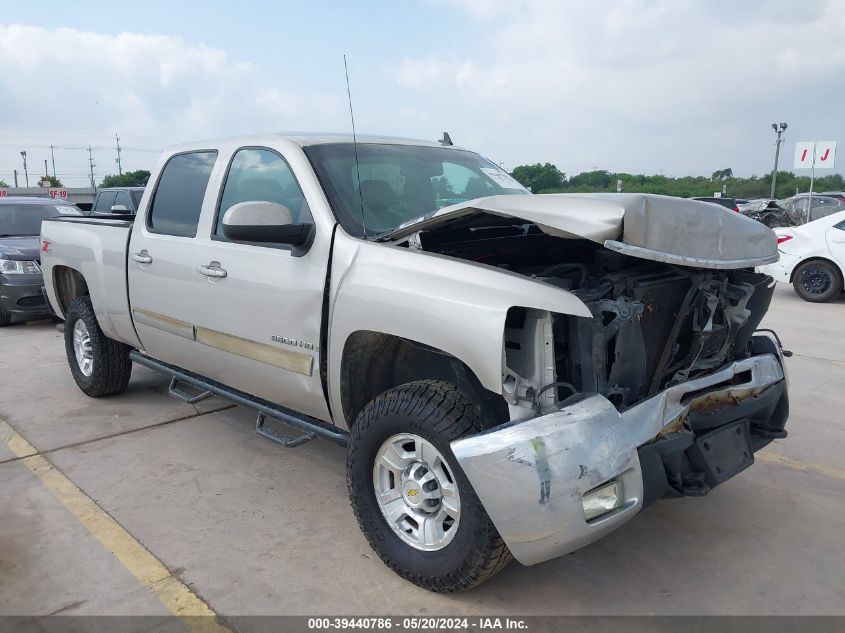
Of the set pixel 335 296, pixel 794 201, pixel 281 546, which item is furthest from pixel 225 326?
pixel 794 201

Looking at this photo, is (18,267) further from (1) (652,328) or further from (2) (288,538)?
(1) (652,328)

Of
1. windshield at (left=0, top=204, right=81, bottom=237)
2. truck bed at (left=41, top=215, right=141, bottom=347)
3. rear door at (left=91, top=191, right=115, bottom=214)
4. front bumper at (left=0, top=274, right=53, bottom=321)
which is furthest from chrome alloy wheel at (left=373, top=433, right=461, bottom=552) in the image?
rear door at (left=91, top=191, right=115, bottom=214)

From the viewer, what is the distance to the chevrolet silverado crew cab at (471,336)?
97.6 inches

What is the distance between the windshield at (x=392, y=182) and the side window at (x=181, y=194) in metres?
0.94

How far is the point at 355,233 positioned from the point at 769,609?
2332 mm

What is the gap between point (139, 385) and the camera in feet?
19.5

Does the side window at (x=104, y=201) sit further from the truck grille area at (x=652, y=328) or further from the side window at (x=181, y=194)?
the truck grille area at (x=652, y=328)

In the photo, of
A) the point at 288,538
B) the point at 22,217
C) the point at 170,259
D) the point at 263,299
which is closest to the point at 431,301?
the point at 263,299

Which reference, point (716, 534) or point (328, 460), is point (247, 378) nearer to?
point (328, 460)

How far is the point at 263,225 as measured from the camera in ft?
10.2

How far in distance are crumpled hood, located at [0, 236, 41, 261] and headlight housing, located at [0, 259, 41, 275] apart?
2.0 inches

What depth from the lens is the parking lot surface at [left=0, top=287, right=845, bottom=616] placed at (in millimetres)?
2838

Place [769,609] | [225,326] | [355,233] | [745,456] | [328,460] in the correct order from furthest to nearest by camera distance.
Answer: [328,460] < [225,326] < [355,233] < [745,456] < [769,609]

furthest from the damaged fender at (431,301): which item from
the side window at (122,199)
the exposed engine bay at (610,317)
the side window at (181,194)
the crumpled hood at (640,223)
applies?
the side window at (122,199)
